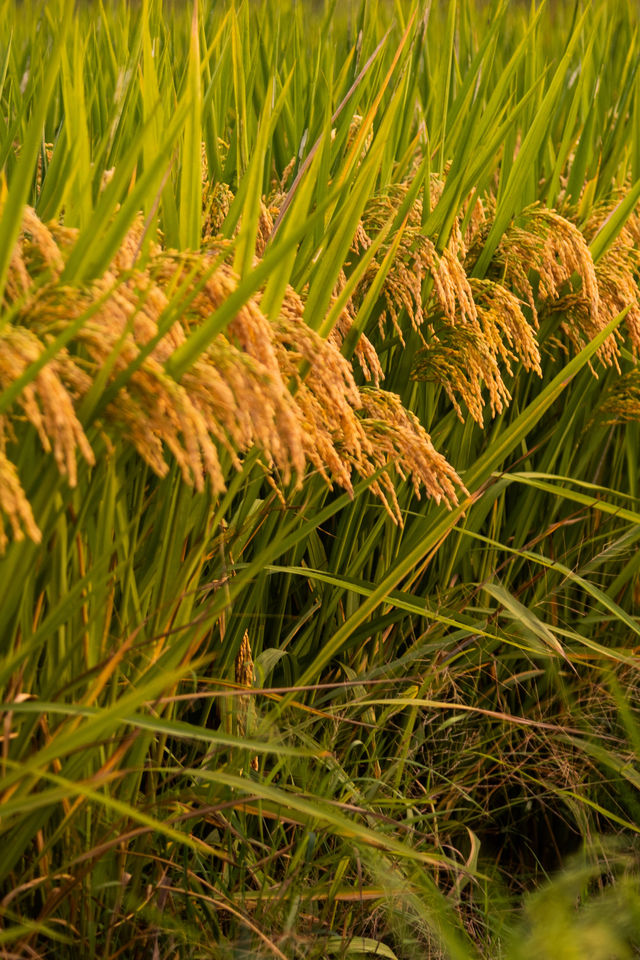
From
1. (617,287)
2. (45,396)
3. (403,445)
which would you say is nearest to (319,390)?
(403,445)

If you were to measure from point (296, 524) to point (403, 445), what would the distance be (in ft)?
0.90

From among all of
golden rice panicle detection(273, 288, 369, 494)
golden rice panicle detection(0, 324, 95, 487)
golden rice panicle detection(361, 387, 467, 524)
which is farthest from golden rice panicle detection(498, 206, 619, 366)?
golden rice panicle detection(0, 324, 95, 487)

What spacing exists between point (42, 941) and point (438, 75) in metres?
1.90

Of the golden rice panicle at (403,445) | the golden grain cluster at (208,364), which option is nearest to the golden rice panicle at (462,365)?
the golden grain cluster at (208,364)

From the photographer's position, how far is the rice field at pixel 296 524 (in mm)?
921

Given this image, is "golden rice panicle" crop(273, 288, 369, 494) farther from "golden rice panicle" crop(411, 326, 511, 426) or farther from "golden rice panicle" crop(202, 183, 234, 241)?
"golden rice panicle" crop(202, 183, 234, 241)

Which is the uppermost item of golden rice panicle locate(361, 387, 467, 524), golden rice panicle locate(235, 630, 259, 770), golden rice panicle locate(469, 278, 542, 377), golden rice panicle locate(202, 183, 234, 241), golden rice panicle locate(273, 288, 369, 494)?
golden rice panicle locate(202, 183, 234, 241)

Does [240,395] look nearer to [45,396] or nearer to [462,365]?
[45,396]

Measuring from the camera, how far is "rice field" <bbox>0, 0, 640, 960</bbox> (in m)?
0.92

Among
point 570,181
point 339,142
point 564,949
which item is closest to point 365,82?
point 339,142

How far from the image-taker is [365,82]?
1747 mm

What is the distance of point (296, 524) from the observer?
1344mm

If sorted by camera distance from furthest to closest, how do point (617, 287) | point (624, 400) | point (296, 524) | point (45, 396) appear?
point (624, 400)
point (617, 287)
point (296, 524)
point (45, 396)

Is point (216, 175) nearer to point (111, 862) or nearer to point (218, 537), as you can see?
point (218, 537)
